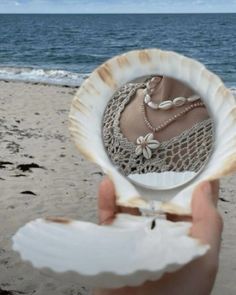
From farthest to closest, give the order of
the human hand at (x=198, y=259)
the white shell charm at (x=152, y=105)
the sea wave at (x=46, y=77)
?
the sea wave at (x=46, y=77), the white shell charm at (x=152, y=105), the human hand at (x=198, y=259)

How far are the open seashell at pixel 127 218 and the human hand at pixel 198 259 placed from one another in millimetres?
23

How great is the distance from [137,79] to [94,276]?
0.62 meters

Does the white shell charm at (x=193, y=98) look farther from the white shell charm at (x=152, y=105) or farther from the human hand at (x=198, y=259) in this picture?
the human hand at (x=198, y=259)

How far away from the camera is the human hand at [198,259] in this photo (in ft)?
3.34

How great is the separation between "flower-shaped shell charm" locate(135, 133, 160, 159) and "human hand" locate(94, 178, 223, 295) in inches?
8.3

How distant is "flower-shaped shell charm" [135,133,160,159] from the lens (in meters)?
1.40

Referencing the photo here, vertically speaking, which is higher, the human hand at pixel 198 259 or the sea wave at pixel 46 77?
the sea wave at pixel 46 77

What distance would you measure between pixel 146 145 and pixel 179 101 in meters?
0.13

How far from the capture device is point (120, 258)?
925mm

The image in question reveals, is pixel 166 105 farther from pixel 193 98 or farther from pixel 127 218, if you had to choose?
pixel 127 218

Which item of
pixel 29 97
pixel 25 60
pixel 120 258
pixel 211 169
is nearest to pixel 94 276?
pixel 120 258

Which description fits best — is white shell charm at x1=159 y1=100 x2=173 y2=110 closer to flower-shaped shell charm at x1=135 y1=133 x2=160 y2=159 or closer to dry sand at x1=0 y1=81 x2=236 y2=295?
flower-shaped shell charm at x1=135 y1=133 x2=160 y2=159

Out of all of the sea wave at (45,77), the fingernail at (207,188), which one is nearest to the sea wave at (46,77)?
the sea wave at (45,77)

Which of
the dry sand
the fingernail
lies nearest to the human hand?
the fingernail
